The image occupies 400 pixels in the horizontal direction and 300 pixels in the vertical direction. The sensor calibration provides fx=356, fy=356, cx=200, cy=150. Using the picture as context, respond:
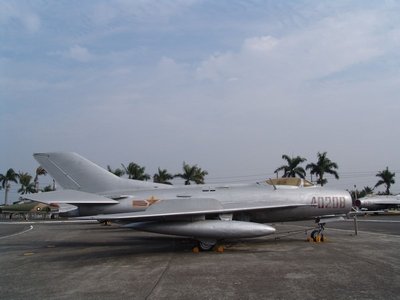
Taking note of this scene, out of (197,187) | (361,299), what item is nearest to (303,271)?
(361,299)

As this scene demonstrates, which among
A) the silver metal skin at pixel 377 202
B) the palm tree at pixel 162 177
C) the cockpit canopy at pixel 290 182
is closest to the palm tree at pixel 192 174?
the palm tree at pixel 162 177

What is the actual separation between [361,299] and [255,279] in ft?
6.48

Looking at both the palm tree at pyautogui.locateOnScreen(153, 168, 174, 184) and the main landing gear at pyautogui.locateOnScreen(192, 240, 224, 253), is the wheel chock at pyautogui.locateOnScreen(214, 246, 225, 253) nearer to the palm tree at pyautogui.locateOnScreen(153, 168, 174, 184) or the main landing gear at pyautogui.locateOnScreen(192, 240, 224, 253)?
the main landing gear at pyautogui.locateOnScreen(192, 240, 224, 253)

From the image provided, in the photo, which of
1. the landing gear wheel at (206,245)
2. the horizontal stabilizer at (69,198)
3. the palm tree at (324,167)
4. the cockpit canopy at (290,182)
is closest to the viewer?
the landing gear wheel at (206,245)

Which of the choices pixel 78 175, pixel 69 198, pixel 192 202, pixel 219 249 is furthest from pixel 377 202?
pixel 69 198

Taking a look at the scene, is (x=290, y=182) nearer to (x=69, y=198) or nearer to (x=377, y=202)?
(x=69, y=198)

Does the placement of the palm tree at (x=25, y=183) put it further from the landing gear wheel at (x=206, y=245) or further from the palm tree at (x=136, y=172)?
the landing gear wheel at (x=206, y=245)

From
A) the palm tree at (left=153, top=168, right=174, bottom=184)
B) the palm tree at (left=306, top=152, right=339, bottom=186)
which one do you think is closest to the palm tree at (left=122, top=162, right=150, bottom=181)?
the palm tree at (left=153, top=168, right=174, bottom=184)

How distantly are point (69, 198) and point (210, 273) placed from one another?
6.60 metres

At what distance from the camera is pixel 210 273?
289 inches

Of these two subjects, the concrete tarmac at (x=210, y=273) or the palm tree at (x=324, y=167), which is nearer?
the concrete tarmac at (x=210, y=273)

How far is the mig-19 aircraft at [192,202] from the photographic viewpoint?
34.5 ft

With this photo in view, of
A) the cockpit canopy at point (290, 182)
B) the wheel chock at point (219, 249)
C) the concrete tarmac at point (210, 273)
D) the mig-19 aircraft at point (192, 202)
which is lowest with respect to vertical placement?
the wheel chock at point (219, 249)

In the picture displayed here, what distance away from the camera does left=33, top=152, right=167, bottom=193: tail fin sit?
13.6 metres
